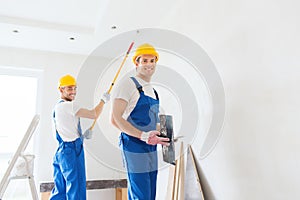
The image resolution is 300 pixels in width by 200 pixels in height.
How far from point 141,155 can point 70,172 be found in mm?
907

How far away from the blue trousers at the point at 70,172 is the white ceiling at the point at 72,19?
1.28 metres

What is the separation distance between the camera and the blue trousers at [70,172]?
191cm

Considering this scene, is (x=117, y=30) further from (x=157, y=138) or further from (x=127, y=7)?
(x=157, y=138)

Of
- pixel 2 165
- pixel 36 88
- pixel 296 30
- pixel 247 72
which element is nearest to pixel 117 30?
pixel 36 88

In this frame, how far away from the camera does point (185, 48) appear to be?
191 cm

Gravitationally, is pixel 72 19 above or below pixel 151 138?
above

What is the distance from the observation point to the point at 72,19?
254cm

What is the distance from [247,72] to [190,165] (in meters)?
0.82

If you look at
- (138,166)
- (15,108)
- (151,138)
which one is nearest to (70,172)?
(138,166)

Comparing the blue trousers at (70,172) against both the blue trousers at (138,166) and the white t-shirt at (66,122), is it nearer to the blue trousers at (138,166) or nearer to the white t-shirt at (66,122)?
the white t-shirt at (66,122)

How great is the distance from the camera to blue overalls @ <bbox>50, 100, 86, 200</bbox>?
1909 millimetres

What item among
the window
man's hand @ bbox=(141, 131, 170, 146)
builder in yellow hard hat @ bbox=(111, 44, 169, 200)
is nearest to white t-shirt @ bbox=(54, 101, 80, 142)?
builder in yellow hard hat @ bbox=(111, 44, 169, 200)

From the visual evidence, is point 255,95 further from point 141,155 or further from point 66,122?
point 66,122

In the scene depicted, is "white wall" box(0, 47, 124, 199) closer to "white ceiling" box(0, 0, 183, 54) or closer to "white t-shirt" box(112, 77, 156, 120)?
"white ceiling" box(0, 0, 183, 54)
